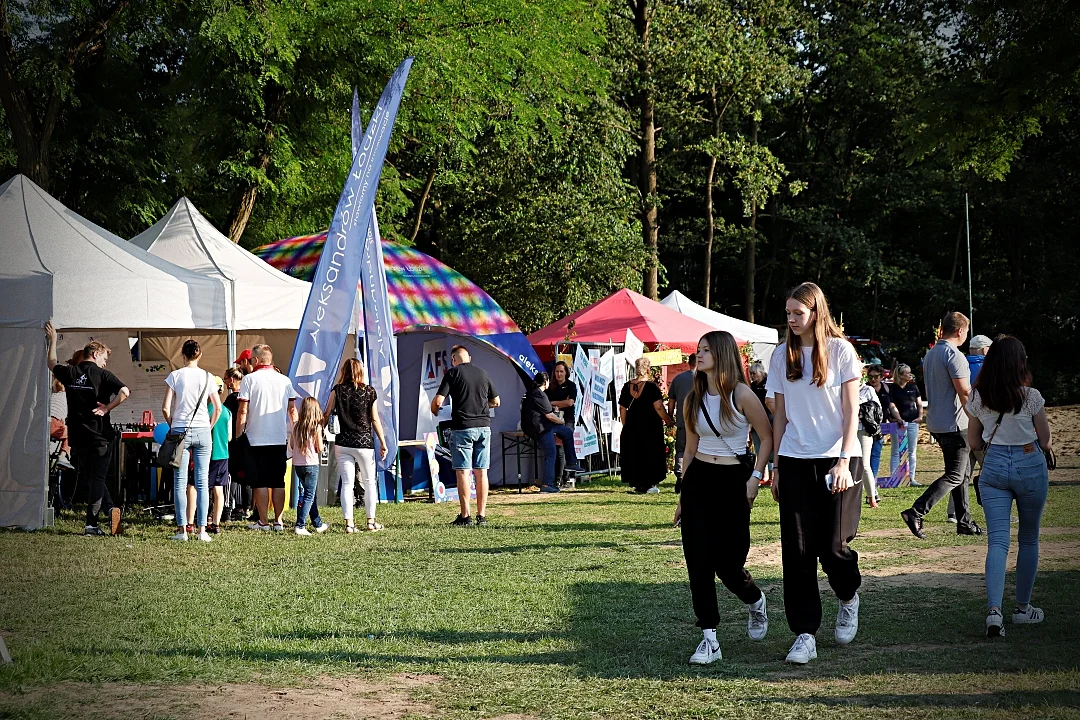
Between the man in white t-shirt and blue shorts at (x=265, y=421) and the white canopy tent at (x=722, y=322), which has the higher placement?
the white canopy tent at (x=722, y=322)

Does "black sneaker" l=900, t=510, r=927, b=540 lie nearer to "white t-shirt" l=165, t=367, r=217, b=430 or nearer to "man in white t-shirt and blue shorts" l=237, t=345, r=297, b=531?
"man in white t-shirt and blue shorts" l=237, t=345, r=297, b=531

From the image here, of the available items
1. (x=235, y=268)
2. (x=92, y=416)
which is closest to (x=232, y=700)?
(x=92, y=416)

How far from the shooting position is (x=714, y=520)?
6.18m

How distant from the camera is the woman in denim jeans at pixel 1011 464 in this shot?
21.9 feet

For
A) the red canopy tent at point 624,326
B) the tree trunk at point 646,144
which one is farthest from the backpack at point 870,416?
the tree trunk at point 646,144

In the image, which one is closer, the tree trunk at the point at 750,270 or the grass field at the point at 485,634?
the grass field at the point at 485,634

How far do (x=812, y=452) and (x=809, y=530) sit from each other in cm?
42

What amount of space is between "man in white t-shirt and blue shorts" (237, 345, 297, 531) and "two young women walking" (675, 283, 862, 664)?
21.9 ft

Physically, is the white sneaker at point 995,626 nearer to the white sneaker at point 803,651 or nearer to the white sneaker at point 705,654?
the white sneaker at point 803,651

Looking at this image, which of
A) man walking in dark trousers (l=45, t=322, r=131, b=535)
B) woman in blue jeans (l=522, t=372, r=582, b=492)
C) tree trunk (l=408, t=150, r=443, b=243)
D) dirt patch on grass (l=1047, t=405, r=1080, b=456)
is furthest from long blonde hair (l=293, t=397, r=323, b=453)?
tree trunk (l=408, t=150, r=443, b=243)

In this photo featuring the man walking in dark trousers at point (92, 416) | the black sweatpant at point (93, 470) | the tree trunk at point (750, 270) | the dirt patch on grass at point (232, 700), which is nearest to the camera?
the dirt patch on grass at point (232, 700)

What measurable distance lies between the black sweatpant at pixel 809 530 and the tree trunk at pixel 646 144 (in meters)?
24.4

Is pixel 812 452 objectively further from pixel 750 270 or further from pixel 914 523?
pixel 750 270

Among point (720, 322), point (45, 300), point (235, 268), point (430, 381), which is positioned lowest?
point (430, 381)
